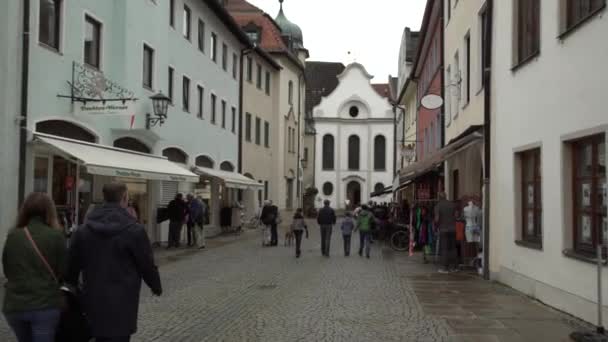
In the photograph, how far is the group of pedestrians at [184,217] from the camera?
70.8 ft

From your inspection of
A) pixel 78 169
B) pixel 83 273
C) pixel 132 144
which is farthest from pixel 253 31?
pixel 83 273

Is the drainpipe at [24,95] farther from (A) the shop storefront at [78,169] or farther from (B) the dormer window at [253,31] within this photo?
(B) the dormer window at [253,31]

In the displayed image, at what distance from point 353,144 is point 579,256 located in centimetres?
6279

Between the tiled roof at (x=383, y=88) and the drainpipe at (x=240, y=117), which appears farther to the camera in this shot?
the tiled roof at (x=383, y=88)

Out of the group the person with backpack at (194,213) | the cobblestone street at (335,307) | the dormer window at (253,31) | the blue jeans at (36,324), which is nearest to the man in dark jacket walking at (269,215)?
the person with backpack at (194,213)

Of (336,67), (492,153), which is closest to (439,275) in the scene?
(492,153)

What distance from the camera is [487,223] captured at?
45.8 ft

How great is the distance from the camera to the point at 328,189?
233 ft

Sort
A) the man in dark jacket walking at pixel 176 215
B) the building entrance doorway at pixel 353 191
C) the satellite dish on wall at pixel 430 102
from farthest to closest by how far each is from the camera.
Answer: the building entrance doorway at pixel 353 191 → the man in dark jacket walking at pixel 176 215 → the satellite dish on wall at pixel 430 102

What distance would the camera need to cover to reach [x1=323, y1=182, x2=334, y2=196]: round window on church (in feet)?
233

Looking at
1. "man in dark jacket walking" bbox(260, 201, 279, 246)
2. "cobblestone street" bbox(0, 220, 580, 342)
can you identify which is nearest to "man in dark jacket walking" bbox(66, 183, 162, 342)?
"cobblestone street" bbox(0, 220, 580, 342)

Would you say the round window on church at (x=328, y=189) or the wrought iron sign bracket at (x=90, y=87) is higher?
the wrought iron sign bracket at (x=90, y=87)

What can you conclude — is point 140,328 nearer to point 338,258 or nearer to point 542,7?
point 542,7

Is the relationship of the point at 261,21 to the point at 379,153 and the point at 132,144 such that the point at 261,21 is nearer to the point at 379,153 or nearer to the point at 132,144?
the point at 132,144
